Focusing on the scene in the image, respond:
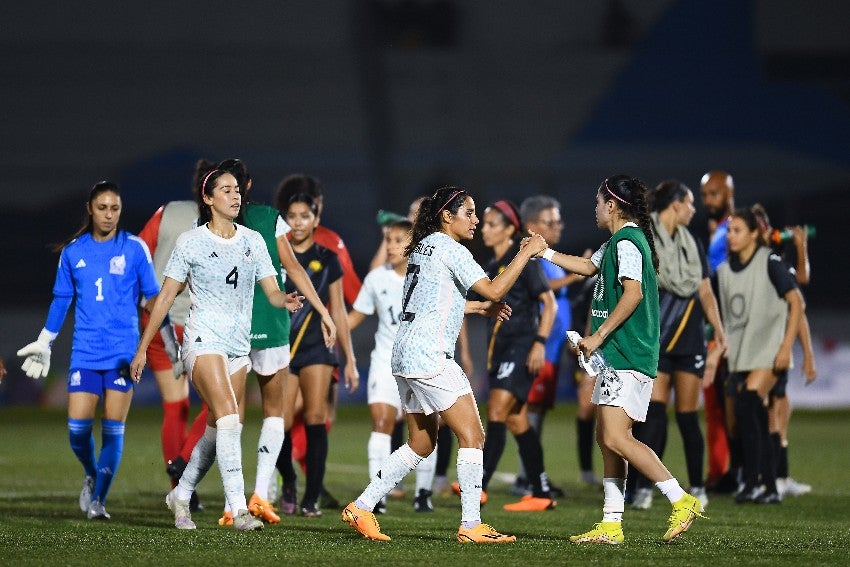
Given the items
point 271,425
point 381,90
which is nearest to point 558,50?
point 381,90

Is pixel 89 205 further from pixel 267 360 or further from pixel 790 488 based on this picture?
pixel 790 488

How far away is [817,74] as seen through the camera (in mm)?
30859

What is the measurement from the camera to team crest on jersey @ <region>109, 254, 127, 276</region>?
831cm

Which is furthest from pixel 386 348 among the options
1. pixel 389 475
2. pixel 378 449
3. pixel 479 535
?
pixel 479 535

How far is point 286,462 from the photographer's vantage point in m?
8.91

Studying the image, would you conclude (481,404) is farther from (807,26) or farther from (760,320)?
(807,26)

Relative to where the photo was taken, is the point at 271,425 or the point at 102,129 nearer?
the point at 271,425

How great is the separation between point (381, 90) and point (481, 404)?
11614 millimetres

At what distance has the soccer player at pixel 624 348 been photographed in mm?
6801

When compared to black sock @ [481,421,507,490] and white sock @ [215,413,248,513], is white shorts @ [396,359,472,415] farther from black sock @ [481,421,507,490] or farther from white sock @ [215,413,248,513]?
black sock @ [481,421,507,490]

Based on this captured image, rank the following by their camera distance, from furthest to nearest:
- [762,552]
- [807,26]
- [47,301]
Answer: [807,26] → [47,301] → [762,552]

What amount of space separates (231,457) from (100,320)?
154cm

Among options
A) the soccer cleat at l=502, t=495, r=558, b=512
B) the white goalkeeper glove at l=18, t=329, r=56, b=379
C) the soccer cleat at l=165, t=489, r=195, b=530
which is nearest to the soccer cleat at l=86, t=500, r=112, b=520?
the soccer cleat at l=165, t=489, r=195, b=530

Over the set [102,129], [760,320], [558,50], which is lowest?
[760,320]
